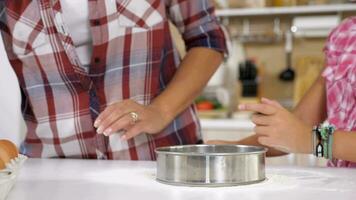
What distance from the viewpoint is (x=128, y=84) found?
1.32 metres

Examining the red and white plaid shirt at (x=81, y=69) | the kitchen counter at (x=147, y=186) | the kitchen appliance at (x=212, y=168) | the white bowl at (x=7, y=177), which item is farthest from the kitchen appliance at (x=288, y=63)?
the white bowl at (x=7, y=177)

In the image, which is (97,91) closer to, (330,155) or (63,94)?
(63,94)

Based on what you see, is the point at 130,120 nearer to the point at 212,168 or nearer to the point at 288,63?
the point at 212,168

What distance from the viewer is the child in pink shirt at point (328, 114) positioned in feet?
3.73

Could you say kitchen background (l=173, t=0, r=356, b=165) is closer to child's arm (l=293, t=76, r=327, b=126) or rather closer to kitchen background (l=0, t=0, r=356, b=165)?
kitchen background (l=0, t=0, r=356, b=165)

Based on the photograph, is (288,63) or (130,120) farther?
(288,63)

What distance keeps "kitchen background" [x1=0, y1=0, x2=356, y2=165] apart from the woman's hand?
1.83 meters

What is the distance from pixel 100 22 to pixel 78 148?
27 centimetres

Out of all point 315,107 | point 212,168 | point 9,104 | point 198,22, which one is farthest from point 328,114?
point 9,104

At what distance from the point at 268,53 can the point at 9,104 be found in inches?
94.6

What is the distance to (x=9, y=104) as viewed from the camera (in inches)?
55.3

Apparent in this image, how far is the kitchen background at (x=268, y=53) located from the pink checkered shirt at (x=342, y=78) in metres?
1.76

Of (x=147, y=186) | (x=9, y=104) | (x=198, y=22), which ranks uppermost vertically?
(x=198, y=22)

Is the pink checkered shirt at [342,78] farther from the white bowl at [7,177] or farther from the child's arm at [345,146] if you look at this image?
the white bowl at [7,177]
